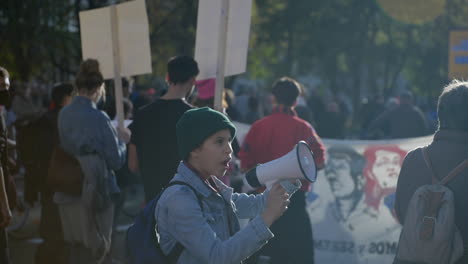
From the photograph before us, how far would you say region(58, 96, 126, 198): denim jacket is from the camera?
611 cm

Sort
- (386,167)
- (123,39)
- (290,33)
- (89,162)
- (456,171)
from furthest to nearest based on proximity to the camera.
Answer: (290,33) < (386,167) < (123,39) < (89,162) < (456,171)

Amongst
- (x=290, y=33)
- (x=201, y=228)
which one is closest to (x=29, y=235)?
(x=201, y=228)

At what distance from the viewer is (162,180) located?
5762 mm

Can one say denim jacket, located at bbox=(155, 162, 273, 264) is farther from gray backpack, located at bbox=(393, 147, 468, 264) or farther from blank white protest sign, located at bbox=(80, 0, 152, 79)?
blank white protest sign, located at bbox=(80, 0, 152, 79)

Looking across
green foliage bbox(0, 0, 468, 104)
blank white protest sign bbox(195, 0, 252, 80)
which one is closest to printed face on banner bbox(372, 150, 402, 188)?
blank white protest sign bbox(195, 0, 252, 80)

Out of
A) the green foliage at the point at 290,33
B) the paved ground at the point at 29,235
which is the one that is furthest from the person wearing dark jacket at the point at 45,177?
the green foliage at the point at 290,33

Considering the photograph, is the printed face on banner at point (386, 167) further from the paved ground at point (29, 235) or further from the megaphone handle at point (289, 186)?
the megaphone handle at point (289, 186)

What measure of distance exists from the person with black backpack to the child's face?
1.18 metres

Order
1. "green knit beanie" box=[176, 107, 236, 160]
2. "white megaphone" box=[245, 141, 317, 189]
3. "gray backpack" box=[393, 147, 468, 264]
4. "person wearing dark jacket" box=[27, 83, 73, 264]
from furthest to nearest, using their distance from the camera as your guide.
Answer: "person wearing dark jacket" box=[27, 83, 73, 264] → "gray backpack" box=[393, 147, 468, 264] → "white megaphone" box=[245, 141, 317, 189] → "green knit beanie" box=[176, 107, 236, 160]

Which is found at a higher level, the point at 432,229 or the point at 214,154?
the point at 214,154

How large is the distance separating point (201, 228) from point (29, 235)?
7.73 meters

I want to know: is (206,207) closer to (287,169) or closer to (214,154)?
(214,154)

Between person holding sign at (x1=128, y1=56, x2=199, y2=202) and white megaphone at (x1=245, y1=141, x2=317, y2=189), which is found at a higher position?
white megaphone at (x1=245, y1=141, x2=317, y2=189)

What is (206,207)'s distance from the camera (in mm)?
3365
